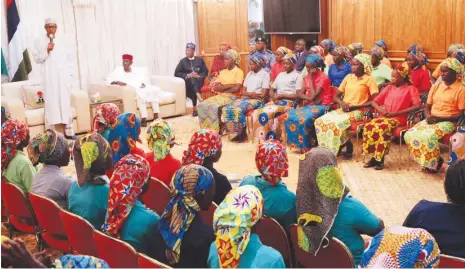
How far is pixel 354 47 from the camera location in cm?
802

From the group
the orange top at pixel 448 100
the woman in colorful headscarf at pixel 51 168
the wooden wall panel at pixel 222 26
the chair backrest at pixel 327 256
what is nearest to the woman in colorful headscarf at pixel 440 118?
the orange top at pixel 448 100

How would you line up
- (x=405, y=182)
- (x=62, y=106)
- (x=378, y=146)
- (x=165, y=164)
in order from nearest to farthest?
1. (x=165, y=164)
2. (x=405, y=182)
3. (x=378, y=146)
4. (x=62, y=106)

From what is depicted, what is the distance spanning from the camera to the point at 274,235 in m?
2.86

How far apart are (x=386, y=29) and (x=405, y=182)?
403cm

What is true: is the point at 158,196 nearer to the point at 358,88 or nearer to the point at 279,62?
the point at 358,88

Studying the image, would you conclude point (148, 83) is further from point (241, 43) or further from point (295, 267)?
point (295, 267)

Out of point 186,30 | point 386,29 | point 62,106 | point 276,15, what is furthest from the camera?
point 186,30

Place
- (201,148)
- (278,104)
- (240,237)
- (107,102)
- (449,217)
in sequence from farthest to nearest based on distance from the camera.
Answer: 1. (107,102)
2. (278,104)
3. (201,148)
4. (449,217)
5. (240,237)

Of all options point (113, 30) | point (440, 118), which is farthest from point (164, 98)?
point (440, 118)

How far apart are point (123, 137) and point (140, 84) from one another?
4.59 meters

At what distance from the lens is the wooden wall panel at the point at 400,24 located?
7887 mm

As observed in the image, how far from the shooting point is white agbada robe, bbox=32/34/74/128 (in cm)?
746

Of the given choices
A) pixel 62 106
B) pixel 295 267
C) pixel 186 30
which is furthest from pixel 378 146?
pixel 186 30

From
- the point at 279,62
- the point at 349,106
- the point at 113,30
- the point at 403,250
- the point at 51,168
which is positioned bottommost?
the point at 349,106
